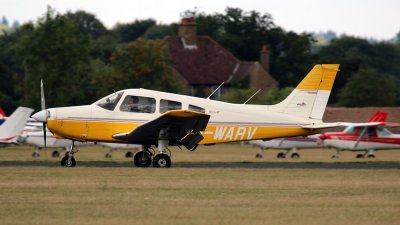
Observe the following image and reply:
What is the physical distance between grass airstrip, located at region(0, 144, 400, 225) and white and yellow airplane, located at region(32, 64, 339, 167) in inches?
64.1

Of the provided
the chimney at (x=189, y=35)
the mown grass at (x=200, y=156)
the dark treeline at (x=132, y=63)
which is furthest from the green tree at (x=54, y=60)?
the mown grass at (x=200, y=156)

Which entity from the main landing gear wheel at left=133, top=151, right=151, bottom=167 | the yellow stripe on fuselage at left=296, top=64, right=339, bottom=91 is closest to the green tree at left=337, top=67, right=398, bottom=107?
the yellow stripe on fuselage at left=296, top=64, right=339, bottom=91

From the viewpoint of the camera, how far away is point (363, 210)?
48.1 feet

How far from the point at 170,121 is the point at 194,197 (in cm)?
701

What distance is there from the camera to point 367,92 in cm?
7188

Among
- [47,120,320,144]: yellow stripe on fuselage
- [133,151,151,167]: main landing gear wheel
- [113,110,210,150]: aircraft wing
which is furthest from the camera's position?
[133,151,151,167]: main landing gear wheel

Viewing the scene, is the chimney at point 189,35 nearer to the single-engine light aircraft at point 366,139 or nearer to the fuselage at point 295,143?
the fuselage at point 295,143

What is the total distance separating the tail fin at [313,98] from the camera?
24777 mm

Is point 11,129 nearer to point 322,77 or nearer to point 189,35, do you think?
point 322,77

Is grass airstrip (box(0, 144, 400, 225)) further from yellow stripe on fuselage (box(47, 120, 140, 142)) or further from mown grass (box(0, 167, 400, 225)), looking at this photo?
yellow stripe on fuselage (box(47, 120, 140, 142))

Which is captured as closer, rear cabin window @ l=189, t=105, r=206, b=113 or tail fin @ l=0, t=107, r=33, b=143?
rear cabin window @ l=189, t=105, r=206, b=113

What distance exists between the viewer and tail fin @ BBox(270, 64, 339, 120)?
24777 millimetres

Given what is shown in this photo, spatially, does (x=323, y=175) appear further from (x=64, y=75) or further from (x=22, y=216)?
(x=64, y=75)

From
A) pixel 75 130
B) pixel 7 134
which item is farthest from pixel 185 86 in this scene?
pixel 75 130
